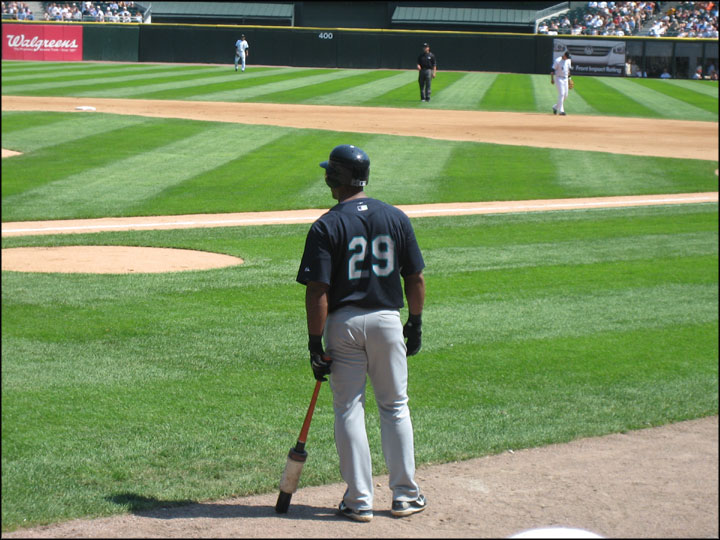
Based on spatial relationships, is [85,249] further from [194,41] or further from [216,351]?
[194,41]

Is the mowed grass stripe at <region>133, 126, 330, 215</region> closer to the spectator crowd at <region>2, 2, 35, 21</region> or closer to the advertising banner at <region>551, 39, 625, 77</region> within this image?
the advertising banner at <region>551, 39, 625, 77</region>

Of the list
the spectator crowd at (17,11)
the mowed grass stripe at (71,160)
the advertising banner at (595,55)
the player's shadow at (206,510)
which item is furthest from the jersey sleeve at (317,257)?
the mowed grass stripe at (71,160)

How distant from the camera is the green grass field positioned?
5.23m

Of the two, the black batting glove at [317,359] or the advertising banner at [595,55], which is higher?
the advertising banner at [595,55]

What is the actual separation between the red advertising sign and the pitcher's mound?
140 inches

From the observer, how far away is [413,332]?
3.37 m

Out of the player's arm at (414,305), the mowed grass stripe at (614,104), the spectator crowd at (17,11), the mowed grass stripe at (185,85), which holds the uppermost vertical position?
the spectator crowd at (17,11)

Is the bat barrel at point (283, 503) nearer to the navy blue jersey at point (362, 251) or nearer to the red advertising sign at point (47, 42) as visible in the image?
the navy blue jersey at point (362, 251)

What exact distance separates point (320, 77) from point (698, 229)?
9.08 meters

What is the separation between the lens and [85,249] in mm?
12133

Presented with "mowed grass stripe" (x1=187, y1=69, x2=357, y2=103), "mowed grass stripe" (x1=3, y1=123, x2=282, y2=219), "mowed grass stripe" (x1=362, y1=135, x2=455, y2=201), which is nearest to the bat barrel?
"mowed grass stripe" (x1=187, y1=69, x2=357, y2=103)

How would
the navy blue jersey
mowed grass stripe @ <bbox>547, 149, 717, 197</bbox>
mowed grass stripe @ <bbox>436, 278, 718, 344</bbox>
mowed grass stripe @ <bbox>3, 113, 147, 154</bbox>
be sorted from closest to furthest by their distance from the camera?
the navy blue jersey
mowed grass stripe @ <bbox>436, 278, 718, 344</bbox>
mowed grass stripe @ <bbox>547, 149, 717, 197</bbox>
mowed grass stripe @ <bbox>3, 113, 147, 154</bbox>

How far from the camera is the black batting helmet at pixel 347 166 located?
8.73ft

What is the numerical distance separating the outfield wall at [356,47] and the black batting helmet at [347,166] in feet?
5.08
